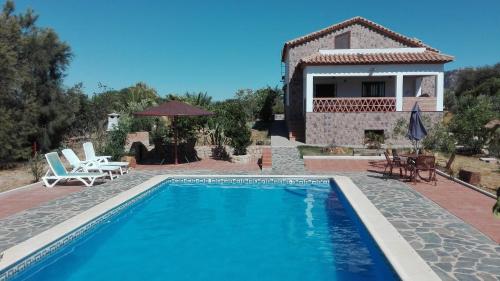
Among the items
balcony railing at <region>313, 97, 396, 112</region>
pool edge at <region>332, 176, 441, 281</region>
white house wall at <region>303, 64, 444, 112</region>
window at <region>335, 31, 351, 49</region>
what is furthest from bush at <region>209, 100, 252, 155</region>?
window at <region>335, 31, 351, 49</region>

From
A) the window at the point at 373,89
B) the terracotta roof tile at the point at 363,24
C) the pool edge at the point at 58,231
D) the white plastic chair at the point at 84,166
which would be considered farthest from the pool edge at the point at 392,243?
the terracotta roof tile at the point at 363,24

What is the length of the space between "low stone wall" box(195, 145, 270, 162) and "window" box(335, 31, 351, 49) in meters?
12.2

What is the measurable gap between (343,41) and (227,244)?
22051 mm

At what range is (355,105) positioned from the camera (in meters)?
22.3

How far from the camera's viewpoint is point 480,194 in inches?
393

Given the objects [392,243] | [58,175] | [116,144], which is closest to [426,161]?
[392,243]

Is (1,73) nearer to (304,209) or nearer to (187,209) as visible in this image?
(187,209)

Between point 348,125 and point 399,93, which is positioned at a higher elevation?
point 399,93

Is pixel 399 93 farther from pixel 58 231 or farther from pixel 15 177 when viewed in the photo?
pixel 58 231

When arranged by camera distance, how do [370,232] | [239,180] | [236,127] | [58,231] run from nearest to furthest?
[370,232] < [58,231] < [239,180] < [236,127]

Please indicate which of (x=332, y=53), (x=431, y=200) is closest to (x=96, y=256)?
(x=431, y=200)

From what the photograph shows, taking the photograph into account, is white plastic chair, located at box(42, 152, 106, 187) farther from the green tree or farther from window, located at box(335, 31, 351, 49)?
window, located at box(335, 31, 351, 49)

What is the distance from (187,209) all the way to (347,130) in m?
13.7

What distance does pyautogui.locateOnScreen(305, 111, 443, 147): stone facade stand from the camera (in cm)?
2156
